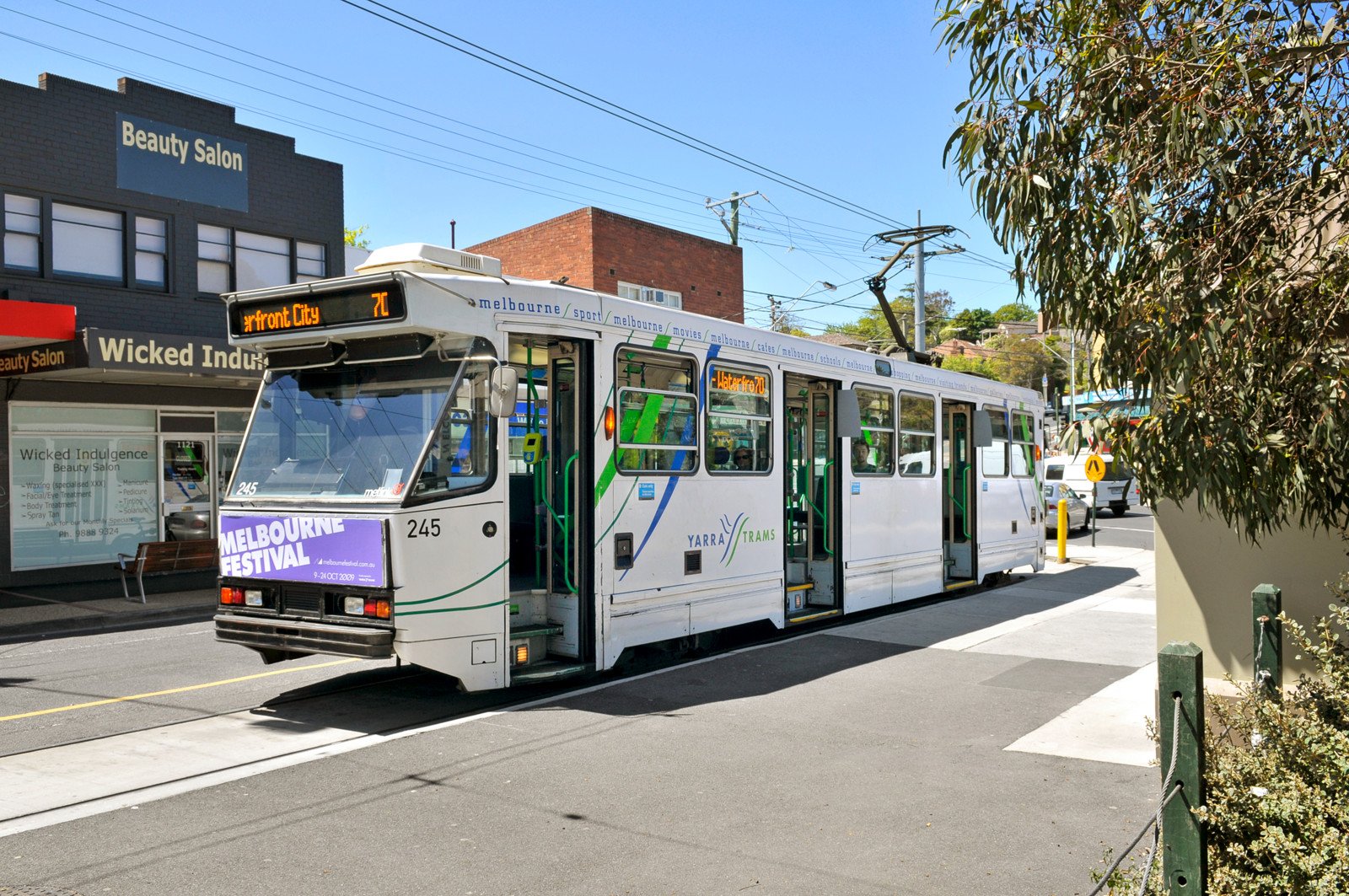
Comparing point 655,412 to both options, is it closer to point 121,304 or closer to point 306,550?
point 306,550

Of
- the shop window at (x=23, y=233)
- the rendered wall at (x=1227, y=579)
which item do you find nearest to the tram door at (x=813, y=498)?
the rendered wall at (x=1227, y=579)

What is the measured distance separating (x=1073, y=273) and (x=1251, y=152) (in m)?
0.98

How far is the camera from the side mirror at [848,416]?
41.0 ft

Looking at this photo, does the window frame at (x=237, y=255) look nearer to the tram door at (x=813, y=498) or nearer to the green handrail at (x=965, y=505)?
the tram door at (x=813, y=498)

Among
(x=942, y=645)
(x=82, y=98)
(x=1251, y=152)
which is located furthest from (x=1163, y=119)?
(x=82, y=98)

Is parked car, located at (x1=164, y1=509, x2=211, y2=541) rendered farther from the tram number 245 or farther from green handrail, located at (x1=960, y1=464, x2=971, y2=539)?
the tram number 245

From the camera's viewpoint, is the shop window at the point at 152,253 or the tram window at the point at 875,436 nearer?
the tram window at the point at 875,436

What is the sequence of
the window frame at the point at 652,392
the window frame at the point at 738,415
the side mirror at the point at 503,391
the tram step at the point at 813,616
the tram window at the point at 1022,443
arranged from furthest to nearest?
the tram window at the point at 1022,443
the tram step at the point at 813,616
the window frame at the point at 738,415
the window frame at the point at 652,392
the side mirror at the point at 503,391

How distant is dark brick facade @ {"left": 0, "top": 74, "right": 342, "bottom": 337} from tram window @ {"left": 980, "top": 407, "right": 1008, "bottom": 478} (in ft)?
45.0

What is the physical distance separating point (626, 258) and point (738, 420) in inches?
1001

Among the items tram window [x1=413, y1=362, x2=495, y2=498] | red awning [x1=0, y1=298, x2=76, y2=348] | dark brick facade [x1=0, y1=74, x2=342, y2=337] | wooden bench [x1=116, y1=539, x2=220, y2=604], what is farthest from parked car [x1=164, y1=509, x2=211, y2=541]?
tram window [x1=413, y1=362, x2=495, y2=498]

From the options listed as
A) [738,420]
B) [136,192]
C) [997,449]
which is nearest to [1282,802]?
[738,420]

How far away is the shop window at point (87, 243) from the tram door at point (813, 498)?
12976 millimetres

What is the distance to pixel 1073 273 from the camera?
5090mm
